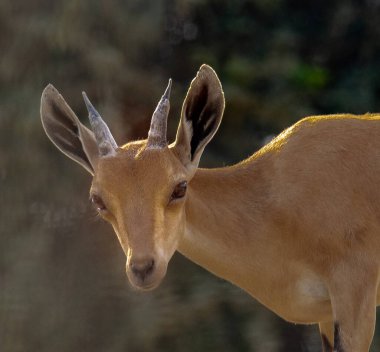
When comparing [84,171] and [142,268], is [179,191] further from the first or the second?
[84,171]

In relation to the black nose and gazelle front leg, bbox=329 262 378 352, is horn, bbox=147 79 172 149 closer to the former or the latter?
the black nose

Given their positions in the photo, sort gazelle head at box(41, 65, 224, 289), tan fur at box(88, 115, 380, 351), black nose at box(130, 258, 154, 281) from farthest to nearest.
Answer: tan fur at box(88, 115, 380, 351) → gazelle head at box(41, 65, 224, 289) → black nose at box(130, 258, 154, 281)

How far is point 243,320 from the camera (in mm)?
13430

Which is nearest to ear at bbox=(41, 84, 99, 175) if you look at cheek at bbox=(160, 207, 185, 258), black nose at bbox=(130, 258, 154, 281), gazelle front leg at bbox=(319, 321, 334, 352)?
cheek at bbox=(160, 207, 185, 258)

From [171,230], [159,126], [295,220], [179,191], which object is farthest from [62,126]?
[295,220]

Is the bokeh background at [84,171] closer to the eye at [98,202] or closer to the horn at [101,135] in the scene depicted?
the horn at [101,135]

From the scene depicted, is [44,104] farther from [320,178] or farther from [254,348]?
[254,348]

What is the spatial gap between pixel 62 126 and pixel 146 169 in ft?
2.88

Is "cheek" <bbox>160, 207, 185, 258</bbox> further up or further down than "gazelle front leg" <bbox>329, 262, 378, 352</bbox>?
further up

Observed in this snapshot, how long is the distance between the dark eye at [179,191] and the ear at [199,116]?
0.20m

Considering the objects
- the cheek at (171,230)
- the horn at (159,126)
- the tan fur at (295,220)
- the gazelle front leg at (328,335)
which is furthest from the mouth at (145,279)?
the gazelle front leg at (328,335)

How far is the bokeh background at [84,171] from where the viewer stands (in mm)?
13359

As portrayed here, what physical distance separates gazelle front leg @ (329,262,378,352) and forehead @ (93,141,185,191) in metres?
1.20

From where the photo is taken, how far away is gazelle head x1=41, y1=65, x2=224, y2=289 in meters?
6.23
